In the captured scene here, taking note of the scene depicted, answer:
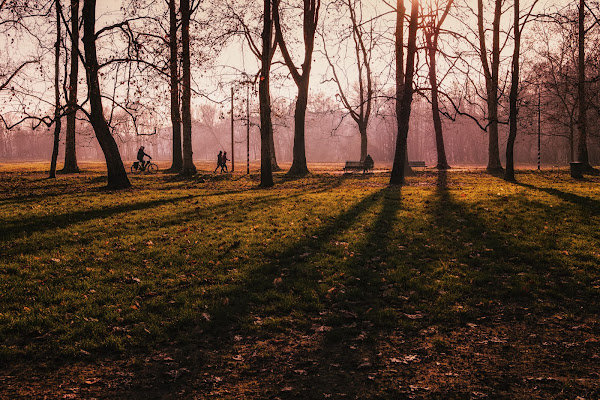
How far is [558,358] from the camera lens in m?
4.79

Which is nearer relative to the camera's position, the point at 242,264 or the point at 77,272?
the point at 77,272

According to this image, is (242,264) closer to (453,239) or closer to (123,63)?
(453,239)

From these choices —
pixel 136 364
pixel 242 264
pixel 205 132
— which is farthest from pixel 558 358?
pixel 205 132

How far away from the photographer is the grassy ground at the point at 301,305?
4.43 m

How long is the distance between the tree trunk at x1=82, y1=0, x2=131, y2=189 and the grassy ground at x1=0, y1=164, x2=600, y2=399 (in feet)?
19.0

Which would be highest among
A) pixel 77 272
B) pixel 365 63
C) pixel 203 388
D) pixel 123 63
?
pixel 365 63

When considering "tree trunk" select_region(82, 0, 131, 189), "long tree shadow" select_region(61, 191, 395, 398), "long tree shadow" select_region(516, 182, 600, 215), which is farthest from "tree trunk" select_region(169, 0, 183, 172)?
"long tree shadow" select_region(516, 182, 600, 215)

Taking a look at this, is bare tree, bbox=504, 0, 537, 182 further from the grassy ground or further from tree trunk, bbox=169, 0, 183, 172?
tree trunk, bbox=169, 0, 183, 172

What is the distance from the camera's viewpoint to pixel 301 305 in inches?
249

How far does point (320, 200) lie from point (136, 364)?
10.2 metres

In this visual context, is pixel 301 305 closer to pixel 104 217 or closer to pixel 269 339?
pixel 269 339

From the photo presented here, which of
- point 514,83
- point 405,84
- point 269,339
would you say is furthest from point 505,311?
point 514,83

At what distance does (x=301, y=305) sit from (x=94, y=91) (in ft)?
45.4

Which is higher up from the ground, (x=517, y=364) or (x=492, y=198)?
(x=492, y=198)
